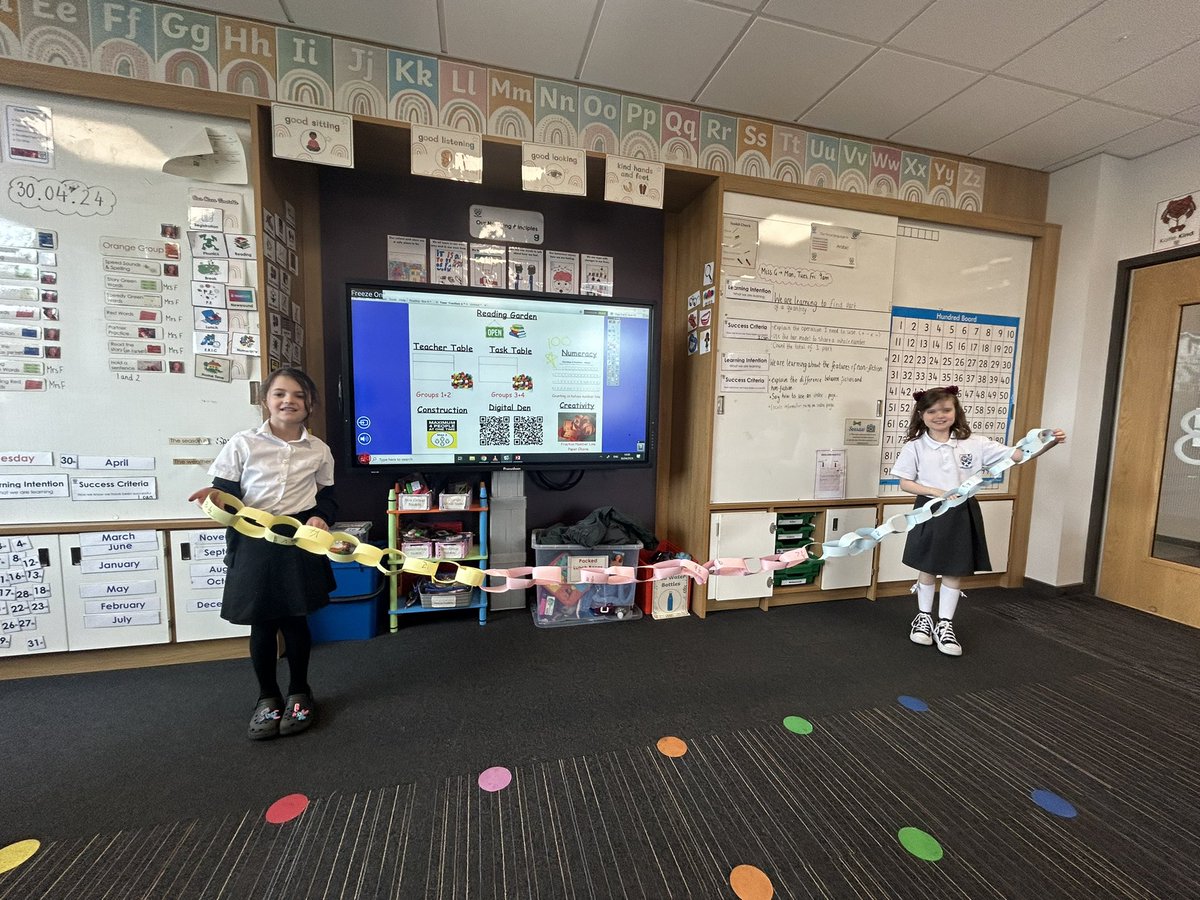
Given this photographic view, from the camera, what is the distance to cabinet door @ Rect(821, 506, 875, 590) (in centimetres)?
285

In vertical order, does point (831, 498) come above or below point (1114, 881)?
above

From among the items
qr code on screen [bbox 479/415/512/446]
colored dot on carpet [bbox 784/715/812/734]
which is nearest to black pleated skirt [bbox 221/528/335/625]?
qr code on screen [bbox 479/415/512/446]

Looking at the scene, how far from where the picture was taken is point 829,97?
2.42 metres

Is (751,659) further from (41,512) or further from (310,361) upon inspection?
(41,512)

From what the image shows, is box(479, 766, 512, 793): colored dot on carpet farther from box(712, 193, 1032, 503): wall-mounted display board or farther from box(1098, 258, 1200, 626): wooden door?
box(1098, 258, 1200, 626): wooden door

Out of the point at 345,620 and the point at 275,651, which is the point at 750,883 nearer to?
the point at 275,651

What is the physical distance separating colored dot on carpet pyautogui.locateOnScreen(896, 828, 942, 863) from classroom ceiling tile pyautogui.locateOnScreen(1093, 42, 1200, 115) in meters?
3.33

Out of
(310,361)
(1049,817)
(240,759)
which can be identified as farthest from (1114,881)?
(310,361)

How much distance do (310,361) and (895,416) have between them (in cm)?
349

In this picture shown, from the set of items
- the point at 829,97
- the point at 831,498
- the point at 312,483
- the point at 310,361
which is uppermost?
the point at 829,97

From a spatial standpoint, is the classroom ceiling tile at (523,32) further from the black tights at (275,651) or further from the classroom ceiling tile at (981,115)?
the black tights at (275,651)

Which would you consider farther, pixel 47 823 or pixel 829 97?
pixel 829 97

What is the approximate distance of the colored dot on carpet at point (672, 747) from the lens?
61.9 inches

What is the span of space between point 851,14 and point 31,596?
13.7 feet
